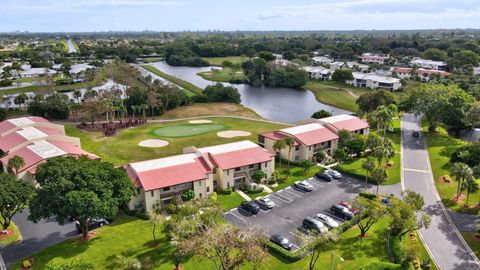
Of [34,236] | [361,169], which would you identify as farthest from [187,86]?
[34,236]

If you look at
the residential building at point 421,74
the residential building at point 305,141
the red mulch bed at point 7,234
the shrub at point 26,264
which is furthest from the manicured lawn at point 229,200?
the residential building at point 421,74

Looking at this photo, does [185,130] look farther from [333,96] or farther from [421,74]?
[421,74]

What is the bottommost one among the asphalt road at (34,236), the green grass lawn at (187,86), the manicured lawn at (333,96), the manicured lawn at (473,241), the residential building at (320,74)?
the asphalt road at (34,236)

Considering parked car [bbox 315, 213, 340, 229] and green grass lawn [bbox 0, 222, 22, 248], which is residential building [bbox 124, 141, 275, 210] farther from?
parked car [bbox 315, 213, 340, 229]

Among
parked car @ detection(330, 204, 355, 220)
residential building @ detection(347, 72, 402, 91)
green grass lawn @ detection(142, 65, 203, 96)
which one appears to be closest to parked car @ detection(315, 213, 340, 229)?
parked car @ detection(330, 204, 355, 220)

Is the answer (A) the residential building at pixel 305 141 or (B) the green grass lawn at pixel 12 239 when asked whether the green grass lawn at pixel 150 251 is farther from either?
(A) the residential building at pixel 305 141
